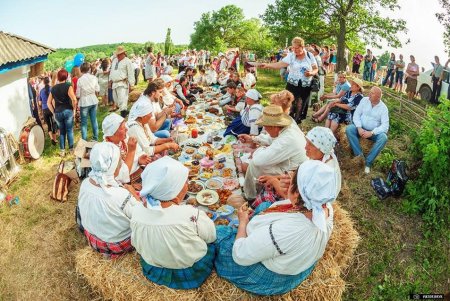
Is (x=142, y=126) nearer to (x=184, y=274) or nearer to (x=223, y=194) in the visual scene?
(x=223, y=194)

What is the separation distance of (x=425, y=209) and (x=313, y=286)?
335 cm

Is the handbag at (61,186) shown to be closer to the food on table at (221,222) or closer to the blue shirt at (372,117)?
the food on table at (221,222)

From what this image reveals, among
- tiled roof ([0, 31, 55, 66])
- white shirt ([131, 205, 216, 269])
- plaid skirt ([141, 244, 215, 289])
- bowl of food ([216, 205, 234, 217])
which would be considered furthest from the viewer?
tiled roof ([0, 31, 55, 66])

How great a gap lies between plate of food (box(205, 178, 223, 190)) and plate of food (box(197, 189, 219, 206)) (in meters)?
0.21

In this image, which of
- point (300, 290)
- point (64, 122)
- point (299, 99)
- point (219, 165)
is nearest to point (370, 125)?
point (299, 99)

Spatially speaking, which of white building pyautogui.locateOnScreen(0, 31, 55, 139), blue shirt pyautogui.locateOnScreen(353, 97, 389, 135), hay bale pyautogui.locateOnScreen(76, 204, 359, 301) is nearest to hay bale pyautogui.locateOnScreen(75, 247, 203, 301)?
hay bale pyautogui.locateOnScreen(76, 204, 359, 301)

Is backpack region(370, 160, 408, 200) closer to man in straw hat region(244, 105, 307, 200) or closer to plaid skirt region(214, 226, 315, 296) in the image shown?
man in straw hat region(244, 105, 307, 200)

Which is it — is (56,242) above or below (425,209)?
below

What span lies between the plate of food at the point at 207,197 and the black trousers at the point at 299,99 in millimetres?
4319

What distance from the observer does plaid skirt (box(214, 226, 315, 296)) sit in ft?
10.2

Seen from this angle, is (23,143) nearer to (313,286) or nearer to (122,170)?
(122,170)

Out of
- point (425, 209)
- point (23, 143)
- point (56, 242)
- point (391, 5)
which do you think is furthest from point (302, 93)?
point (391, 5)

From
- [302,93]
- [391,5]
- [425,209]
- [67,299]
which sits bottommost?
[67,299]

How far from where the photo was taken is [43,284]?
4.20 metres
